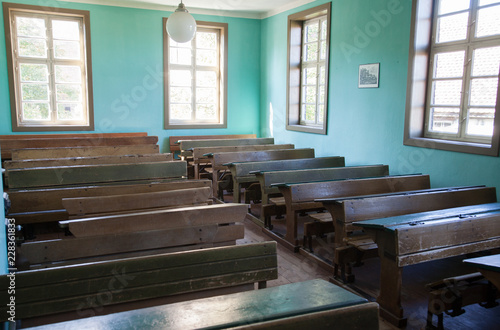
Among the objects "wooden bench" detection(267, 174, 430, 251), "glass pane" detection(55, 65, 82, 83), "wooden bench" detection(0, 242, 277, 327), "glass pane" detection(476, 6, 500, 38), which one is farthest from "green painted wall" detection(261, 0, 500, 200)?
"glass pane" detection(55, 65, 82, 83)

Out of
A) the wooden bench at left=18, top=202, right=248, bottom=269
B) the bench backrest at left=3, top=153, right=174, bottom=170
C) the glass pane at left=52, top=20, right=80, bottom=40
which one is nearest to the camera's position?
the wooden bench at left=18, top=202, right=248, bottom=269

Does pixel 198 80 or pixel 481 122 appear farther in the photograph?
pixel 198 80

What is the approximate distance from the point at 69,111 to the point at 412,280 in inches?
240

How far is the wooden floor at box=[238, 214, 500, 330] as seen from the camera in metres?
2.46

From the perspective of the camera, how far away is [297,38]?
6.76m

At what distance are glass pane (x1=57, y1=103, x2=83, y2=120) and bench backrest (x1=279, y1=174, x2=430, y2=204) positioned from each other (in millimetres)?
4740

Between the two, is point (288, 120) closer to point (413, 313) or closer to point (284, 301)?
point (413, 313)

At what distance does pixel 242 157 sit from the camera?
5.32 metres

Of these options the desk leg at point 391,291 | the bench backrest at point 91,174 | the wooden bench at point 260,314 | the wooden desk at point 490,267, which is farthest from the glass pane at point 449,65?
the wooden bench at point 260,314

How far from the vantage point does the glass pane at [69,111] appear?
6.81 m

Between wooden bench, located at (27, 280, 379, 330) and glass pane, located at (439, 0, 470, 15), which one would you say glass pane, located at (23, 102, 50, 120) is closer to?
glass pane, located at (439, 0, 470, 15)

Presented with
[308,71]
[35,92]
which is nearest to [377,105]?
[308,71]

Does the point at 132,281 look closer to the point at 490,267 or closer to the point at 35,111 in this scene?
the point at 490,267

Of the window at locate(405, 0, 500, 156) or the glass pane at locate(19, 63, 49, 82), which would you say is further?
the glass pane at locate(19, 63, 49, 82)
